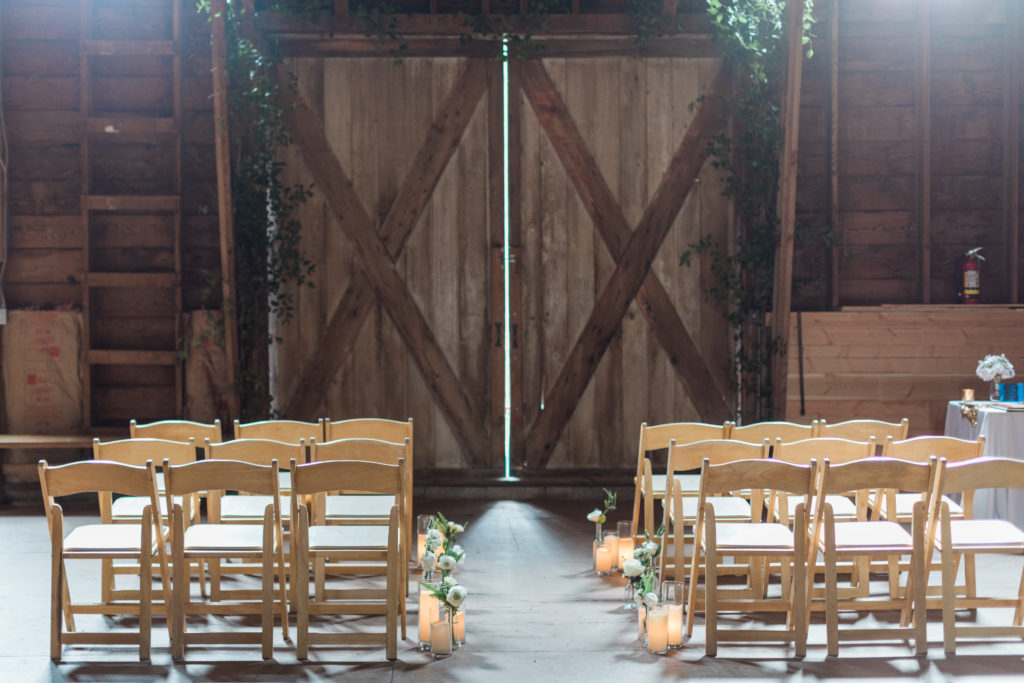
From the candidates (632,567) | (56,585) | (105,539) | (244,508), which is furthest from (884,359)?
(56,585)

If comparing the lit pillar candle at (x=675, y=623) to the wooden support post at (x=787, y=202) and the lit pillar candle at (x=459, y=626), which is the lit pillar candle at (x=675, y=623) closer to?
the lit pillar candle at (x=459, y=626)

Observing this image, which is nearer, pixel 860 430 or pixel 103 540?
pixel 103 540

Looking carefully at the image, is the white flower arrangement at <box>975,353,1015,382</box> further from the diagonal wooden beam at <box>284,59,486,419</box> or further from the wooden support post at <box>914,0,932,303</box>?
the diagonal wooden beam at <box>284,59,486,419</box>

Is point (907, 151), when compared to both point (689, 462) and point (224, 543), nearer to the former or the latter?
point (689, 462)

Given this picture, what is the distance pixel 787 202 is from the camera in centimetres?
653

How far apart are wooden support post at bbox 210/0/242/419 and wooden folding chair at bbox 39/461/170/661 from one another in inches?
120

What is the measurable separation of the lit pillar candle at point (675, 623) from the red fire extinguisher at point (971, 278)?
4569mm

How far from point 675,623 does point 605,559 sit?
119 centimetres

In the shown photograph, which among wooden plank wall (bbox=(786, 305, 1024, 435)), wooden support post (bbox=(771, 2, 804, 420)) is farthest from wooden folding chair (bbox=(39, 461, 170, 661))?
wooden plank wall (bbox=(786, 305, 1024, 435))

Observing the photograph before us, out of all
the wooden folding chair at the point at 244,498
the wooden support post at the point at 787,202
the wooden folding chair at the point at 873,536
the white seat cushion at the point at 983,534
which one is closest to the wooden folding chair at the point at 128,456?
the wooden folding chair at the point at 244,498

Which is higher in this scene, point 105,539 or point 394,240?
point 394,240

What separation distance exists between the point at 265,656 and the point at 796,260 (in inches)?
202

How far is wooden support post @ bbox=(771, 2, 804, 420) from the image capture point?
6.24 metres

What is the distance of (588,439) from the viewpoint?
24.4 feet
